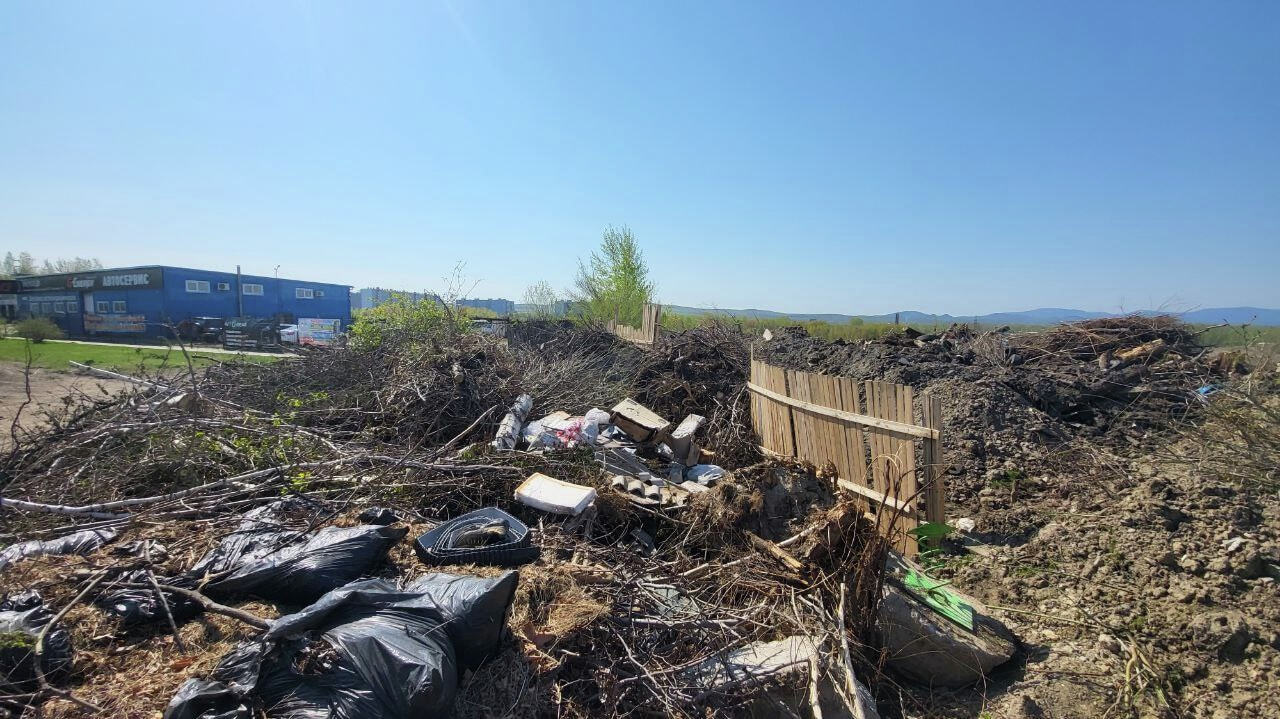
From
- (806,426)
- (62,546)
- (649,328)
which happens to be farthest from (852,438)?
(649,328)

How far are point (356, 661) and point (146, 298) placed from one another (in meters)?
39.7

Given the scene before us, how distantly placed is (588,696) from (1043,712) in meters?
2.45

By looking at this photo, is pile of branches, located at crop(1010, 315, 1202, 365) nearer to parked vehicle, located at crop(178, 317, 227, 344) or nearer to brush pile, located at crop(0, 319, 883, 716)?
brush pile, located at crop(0, 319, 883, 716)

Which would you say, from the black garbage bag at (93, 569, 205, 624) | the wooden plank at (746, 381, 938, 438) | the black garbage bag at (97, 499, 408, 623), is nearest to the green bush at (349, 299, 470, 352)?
the wooden plank at (746, 381, 938, 438)

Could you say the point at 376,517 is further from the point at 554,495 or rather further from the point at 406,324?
the point at 406,324

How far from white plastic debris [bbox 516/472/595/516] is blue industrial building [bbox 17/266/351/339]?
31.9 m

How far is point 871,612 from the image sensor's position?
3203mm

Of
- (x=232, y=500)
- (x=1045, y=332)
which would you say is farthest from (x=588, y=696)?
(x=1045, y=332)

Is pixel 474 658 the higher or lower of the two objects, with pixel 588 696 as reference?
higher

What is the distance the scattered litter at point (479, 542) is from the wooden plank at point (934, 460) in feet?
9.81

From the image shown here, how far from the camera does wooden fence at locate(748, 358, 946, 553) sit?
4.35m

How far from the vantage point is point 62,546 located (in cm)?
314

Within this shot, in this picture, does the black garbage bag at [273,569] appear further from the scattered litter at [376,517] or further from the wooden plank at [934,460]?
the wooden plank at [934,460]

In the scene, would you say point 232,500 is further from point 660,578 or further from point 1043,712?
point 1043,712
